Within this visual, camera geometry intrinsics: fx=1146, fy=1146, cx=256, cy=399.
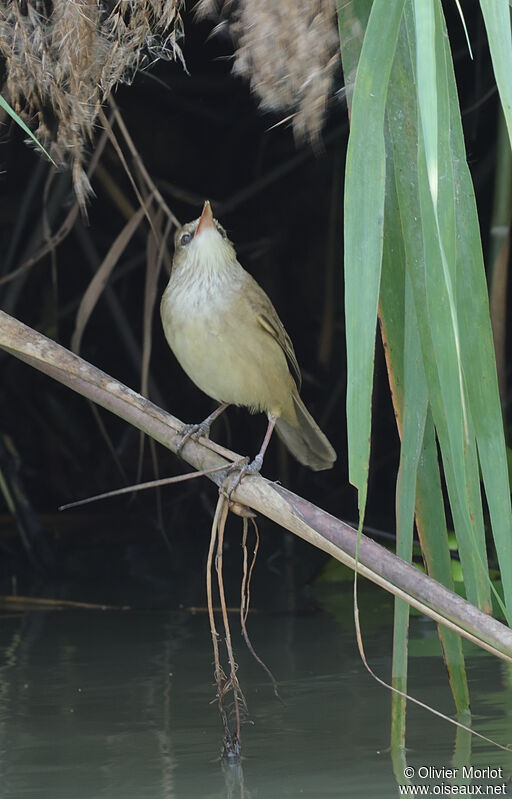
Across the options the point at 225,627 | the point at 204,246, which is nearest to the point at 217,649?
the point at 225,627

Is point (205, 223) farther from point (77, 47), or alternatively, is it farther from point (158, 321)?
point (158, 321)

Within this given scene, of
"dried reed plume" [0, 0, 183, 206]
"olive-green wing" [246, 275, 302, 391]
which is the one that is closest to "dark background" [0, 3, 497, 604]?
"olive-green wing" [246, 275, 302, 391]

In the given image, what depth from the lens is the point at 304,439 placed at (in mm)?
3311

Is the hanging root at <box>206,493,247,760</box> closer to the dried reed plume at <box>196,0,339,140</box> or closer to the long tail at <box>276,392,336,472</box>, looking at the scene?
the dried reed plume at <box>196,0,339,140</box>

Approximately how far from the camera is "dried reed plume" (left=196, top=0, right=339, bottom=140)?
7.14 feet

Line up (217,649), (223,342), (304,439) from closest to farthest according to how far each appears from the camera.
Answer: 1. (217,649)
2. (223,342)
3. (304,439)

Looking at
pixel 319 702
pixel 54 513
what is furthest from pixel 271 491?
pixel 54 513

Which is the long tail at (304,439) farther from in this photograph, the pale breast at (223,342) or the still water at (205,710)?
the still water at (205,710)

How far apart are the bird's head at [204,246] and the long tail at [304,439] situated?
0.44 meters

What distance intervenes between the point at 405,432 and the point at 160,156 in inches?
138

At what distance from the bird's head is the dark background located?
4.44 feet

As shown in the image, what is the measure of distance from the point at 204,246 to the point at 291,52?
106 cm

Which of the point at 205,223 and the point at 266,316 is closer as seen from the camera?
the point at 266,316

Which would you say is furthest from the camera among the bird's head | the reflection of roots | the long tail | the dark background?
the dark background
